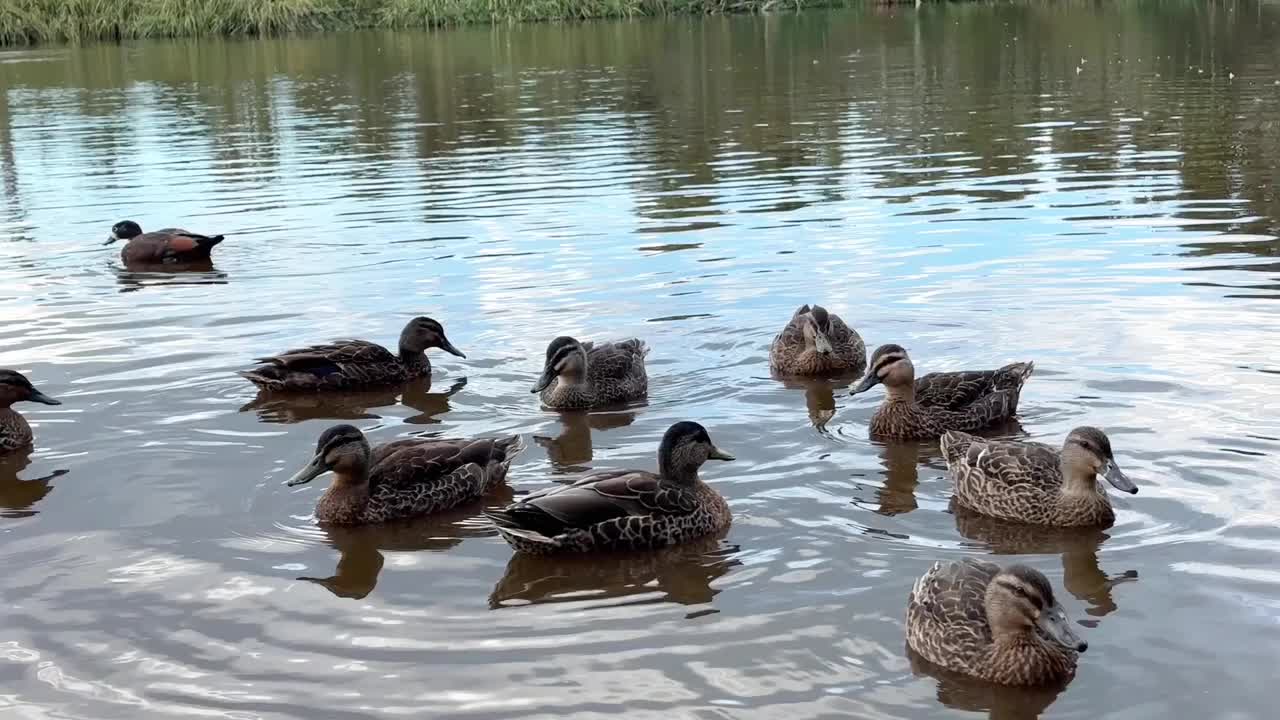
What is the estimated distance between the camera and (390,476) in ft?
28.5

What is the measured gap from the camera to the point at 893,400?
9867 millimetres

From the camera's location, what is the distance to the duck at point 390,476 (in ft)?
28.1

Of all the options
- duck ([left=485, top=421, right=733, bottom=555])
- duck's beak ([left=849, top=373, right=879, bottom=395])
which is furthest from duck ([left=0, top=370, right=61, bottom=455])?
duck's beak ([left=849, top=373, right=879, bottom=395])

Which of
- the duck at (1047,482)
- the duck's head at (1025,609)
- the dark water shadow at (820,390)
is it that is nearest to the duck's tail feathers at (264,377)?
the dark water shadow at (820,390)

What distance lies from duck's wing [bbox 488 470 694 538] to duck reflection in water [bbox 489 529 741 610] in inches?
7.4

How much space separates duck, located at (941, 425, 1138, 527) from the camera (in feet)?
26.3

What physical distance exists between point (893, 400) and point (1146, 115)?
16.3 meters

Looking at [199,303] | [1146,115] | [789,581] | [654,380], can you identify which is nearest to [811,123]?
[1146,115]

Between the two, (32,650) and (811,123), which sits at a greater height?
(811,123)

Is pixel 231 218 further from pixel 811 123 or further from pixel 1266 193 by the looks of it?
pixel 1266 193

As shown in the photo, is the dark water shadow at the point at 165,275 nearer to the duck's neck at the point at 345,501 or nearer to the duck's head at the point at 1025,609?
the duck's neck at the point at 345,501

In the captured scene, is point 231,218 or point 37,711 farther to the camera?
point 231,218

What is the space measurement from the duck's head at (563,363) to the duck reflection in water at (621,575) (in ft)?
9.05

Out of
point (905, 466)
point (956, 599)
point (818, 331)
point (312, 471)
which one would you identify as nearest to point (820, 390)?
point (818, 331)
